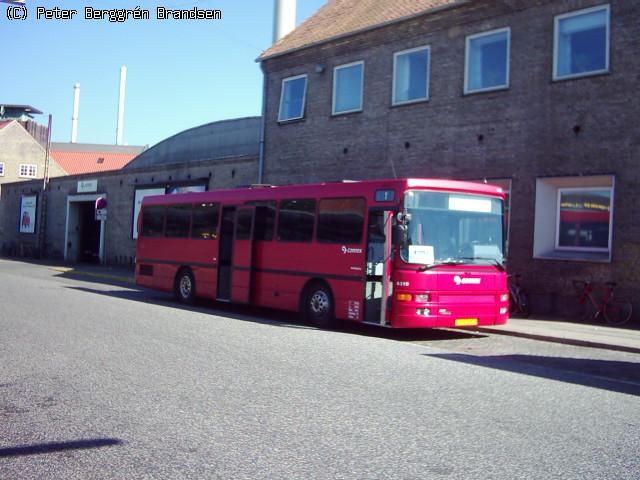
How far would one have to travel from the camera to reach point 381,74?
22750mm

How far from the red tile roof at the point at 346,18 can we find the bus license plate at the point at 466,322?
1041 centimetres

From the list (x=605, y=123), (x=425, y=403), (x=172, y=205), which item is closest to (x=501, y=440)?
(x=425, y=403)

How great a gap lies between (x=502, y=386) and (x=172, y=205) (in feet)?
43.3

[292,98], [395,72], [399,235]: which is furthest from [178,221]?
[292,98]

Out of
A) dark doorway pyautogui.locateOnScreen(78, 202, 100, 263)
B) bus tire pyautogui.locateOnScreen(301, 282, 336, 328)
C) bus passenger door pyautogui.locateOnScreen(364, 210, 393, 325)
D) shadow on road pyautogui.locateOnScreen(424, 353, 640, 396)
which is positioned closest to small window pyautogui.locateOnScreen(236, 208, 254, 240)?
bus tire pyautogui.locateOnScreen(301, 282, 336, 328)

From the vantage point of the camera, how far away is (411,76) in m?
21.9

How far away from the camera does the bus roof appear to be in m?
12.9

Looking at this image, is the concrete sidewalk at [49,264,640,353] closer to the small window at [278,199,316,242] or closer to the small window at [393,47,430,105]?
the small window at [278,199,316,242]

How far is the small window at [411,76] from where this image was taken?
21.4 meters

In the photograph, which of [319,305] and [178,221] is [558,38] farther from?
[178,221]

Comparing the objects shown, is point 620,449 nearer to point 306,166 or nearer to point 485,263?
point 485,263

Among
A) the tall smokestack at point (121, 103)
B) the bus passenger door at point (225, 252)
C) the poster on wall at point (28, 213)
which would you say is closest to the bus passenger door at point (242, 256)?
the bus passenger door at point (225, 252)

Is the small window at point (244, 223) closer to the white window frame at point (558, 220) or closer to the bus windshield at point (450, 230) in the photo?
the bus windshield at point (450, 230)

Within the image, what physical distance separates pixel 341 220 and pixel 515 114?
698 cm
